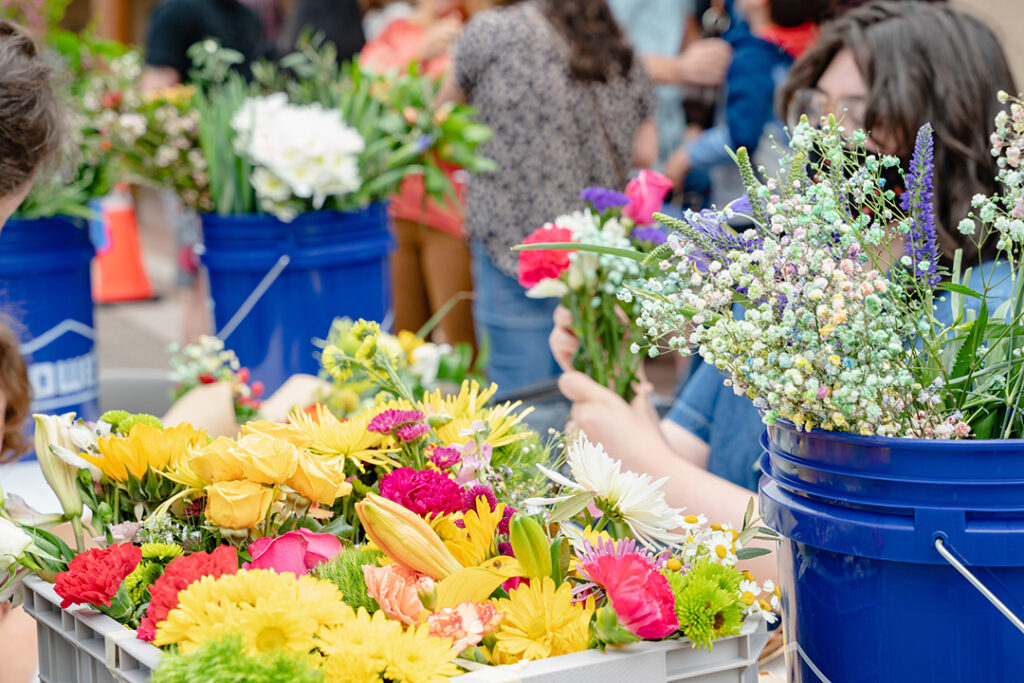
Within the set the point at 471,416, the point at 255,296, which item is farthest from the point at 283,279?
the point at 471,416

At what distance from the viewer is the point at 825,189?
0.74m

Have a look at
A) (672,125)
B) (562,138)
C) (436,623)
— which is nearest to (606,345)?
(436,623)

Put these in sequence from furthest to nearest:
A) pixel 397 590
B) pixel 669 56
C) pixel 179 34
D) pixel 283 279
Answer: pixel 179 34
pixel 669 56
pixel 283 279
pixel 397 590

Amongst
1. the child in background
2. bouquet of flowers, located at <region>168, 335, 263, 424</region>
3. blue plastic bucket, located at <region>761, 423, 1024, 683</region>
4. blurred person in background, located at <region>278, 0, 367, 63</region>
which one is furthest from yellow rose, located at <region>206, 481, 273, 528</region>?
blurred person in background, located at <region>278, 0, 367, 63</region>

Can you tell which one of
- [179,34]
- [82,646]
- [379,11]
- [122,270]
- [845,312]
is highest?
[379,11]

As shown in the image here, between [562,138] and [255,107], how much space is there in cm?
86

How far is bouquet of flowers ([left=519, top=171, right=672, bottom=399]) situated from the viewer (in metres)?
1.38

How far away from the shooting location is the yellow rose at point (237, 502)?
0.77 metres

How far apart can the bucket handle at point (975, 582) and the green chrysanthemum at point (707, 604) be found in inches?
5.3

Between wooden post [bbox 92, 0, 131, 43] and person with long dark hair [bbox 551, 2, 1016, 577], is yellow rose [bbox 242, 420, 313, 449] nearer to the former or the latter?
person with long dark hair [bbox 551, 2, 1016, 577]

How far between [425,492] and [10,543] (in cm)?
31

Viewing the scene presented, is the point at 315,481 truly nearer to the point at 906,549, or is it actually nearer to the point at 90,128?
the point at 906,549

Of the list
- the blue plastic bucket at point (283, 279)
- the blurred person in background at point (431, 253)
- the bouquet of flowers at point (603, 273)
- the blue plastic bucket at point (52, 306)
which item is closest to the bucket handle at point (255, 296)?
the blue plastic bucket at point (283, 279)

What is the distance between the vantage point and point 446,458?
2.85 feet
